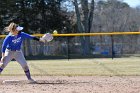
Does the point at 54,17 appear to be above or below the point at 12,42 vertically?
below

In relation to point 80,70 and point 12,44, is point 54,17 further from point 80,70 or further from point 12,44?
point 12,44

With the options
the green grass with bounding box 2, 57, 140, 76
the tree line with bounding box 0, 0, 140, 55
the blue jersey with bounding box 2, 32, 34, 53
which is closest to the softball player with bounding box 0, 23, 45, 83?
the blue jersey with bounding box 2, 32, 34, 53

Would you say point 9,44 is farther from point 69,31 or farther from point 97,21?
point 97,21

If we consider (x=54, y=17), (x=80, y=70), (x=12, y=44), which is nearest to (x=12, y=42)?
(x=12, y=44)

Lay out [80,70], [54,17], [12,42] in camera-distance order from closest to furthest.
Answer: [12,42]
[80,70]
[54,17]

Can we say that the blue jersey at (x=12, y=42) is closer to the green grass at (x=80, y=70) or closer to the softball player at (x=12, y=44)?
the softball player at (x=12, y=44)

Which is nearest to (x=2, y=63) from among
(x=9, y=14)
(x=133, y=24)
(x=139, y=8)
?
(x=9, y=14)

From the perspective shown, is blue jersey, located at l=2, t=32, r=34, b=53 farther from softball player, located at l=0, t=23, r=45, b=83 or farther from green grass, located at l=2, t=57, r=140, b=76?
green grass, located at l=2, t=57, r=140, b=76

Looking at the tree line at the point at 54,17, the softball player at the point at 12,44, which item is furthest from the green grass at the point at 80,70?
the tree line at the point at 54,17

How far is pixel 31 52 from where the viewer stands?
114 ft

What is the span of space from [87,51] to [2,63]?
2548 cm

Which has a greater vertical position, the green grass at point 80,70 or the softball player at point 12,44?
the softball player at point 12,44

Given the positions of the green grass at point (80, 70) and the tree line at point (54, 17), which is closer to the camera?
the green grass at point (80, 70)

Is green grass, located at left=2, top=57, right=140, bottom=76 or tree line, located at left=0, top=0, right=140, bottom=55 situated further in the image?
tree line, located at left=0, top=0, right=140, bottom=55
